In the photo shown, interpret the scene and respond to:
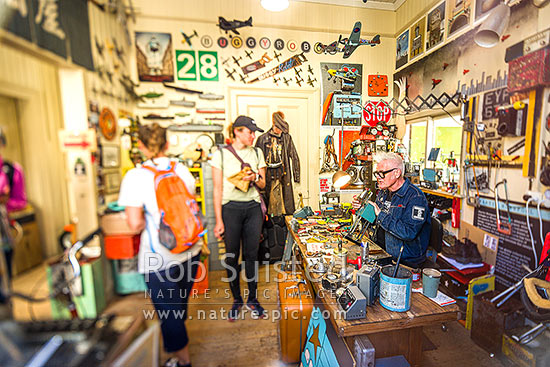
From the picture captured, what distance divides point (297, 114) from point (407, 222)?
4.37ft

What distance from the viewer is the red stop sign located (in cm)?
92

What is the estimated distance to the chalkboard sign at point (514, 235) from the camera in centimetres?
109

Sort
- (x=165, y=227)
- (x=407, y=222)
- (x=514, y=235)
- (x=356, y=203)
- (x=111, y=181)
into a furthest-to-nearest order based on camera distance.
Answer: (x=407, y=222)
(x=356, y=203)
(x=514, y=235)
(x=165, y=227)
(x=111, y=181)

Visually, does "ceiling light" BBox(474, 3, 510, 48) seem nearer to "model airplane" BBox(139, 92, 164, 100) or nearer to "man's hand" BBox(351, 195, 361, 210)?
"man's hand" BBox(351, 195, 361, 210)

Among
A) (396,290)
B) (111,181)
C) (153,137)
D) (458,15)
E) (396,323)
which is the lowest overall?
(396,323)

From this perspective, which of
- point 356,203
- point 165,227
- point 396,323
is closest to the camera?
point 165,227

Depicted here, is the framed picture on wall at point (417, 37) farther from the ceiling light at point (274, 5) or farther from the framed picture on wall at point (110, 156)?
Answer: the framed picture on wall at point (110, 156)

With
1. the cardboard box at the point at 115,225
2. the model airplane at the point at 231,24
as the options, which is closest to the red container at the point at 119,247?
the cardboard box at the point at 115,225

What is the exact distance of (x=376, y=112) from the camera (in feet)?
3.07

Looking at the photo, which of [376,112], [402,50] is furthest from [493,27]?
[376,112]

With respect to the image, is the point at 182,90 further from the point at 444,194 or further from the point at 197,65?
the point at 444,194

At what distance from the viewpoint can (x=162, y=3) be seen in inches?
24.7

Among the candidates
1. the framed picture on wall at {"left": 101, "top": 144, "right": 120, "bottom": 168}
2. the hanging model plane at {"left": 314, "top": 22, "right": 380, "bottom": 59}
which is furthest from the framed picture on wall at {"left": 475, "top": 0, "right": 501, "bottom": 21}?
the framed picture on wall at {"left": 101, "top": 144, "right": 120, "bottom": 168}

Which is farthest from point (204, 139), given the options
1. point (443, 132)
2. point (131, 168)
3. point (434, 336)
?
point (434, 336)
